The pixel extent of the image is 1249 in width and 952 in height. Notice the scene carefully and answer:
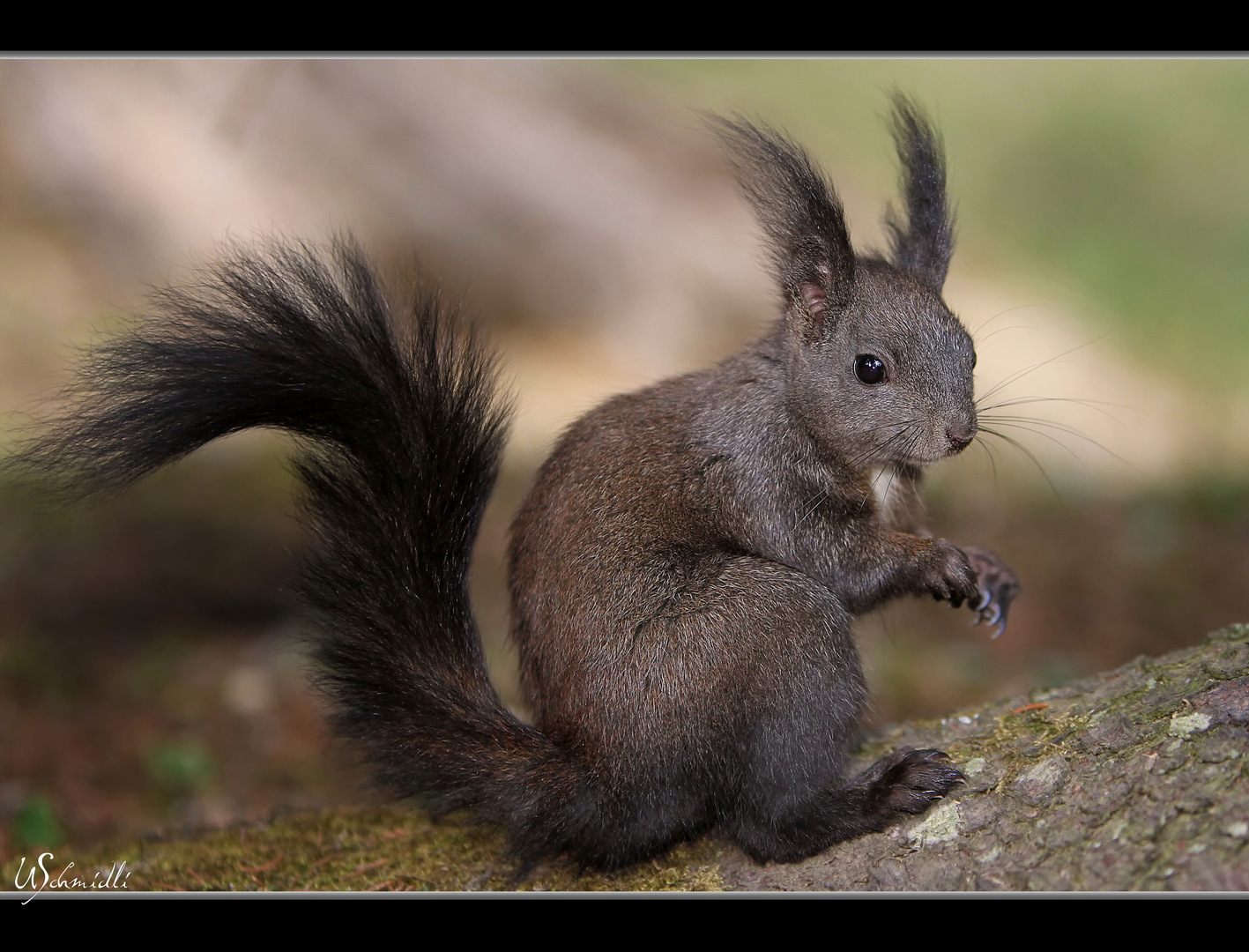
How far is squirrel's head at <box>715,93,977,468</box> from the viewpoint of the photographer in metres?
3.01

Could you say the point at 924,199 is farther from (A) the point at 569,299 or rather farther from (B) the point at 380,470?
(A) the point at 569,299

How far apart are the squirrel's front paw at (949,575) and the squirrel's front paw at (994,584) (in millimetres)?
338

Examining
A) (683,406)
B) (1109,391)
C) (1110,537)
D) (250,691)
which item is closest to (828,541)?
(683,406)

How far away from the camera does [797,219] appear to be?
3.08 metres

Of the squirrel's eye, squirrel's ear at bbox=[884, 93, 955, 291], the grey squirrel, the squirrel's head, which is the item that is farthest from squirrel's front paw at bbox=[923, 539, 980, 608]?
squirrel's ear at bbox=[884, 93, 955, 291]

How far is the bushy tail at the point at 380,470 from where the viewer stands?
2.60 metres

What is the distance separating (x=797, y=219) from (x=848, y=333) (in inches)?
15.1

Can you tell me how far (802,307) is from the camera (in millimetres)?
3203

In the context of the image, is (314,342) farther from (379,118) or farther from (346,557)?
(379,118)

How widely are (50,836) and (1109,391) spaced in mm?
7695

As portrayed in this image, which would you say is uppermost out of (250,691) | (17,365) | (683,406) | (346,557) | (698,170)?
(698,170)

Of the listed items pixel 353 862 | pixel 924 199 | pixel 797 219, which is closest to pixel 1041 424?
pixel 924 199

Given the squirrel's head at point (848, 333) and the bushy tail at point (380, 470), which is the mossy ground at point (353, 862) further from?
the squirrel's head at point (848, 333)

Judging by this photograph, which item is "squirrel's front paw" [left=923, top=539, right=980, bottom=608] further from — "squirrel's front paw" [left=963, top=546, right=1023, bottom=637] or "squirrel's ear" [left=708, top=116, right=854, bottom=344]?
"squirrel's ear" [left=708, top=116, right=854, bottom=344]
